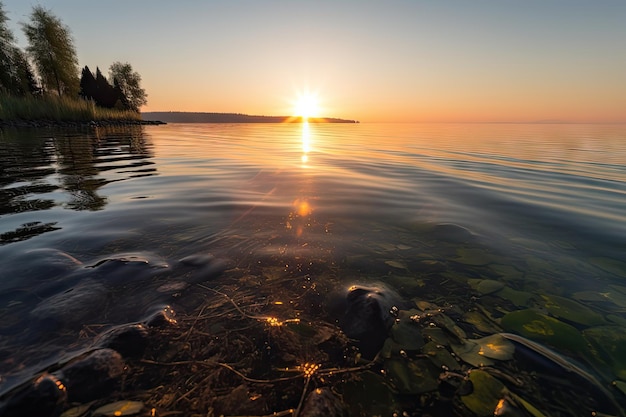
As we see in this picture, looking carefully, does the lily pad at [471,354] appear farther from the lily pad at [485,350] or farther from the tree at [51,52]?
the tree at [51,52]

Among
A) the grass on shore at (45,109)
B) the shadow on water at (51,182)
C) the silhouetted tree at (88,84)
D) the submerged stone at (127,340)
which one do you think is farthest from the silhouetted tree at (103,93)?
the submerged stone at (127,340)

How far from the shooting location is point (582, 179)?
8.24m

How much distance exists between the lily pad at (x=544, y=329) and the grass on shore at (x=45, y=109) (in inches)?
1532

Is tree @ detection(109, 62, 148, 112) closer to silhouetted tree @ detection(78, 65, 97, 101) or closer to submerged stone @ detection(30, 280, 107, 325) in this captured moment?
silhouetted tree @ detection(78, 65, 97, 101)

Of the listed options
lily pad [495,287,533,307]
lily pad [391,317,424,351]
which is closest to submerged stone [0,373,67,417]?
lily pad [391,317,424,351]

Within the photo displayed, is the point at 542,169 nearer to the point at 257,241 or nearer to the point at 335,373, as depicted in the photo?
the point at 257,241

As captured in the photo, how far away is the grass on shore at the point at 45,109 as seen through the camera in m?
26.6

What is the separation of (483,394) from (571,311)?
1329 mm

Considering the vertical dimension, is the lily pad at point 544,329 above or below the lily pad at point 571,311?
below

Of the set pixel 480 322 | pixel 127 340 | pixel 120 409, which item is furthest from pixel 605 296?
pixel 127 340

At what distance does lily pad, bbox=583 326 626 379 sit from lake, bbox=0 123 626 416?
10 mm

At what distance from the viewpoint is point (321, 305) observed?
2.20 m

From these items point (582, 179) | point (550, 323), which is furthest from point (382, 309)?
point (582, 179)

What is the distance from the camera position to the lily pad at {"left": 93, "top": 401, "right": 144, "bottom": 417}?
130 cm
